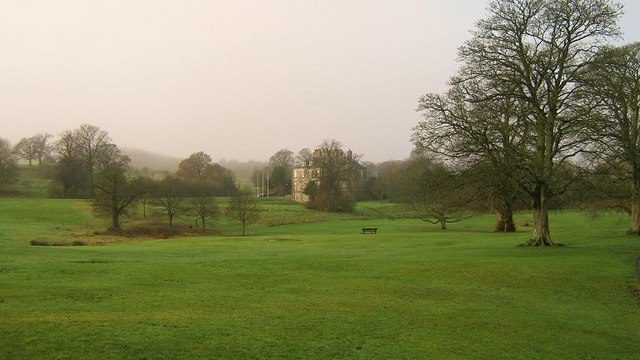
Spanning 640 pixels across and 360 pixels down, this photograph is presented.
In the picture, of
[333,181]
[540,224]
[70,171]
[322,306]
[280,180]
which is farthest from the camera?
[280,180]

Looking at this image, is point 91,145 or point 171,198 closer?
point 171,198

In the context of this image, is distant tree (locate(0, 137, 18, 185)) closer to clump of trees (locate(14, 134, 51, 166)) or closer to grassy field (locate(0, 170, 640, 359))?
clump of trees (locate(14, 134, 51, 166))

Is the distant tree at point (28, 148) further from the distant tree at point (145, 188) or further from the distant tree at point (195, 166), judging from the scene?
the distant tree at point (145, 188)

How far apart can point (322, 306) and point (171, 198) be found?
60488 mm

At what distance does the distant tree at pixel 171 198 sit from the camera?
7325 centimetres

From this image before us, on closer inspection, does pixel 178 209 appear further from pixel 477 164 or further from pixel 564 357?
pixel 564 357

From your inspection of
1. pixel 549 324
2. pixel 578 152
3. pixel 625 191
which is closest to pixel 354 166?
pixel 625 191

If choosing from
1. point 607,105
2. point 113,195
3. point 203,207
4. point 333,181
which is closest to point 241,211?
point 203,207

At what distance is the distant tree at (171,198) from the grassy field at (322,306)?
43.2 metres

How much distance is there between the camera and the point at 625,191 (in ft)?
139

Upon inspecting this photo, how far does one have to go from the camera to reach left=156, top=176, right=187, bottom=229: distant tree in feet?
240

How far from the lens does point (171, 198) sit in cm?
7412

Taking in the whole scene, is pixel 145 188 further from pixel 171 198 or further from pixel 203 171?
Answer: pixel 203 171

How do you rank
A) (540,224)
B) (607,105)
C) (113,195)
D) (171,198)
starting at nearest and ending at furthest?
1. (607,105)
2. (540,224)
3. (113,195)
4. (171,198)
